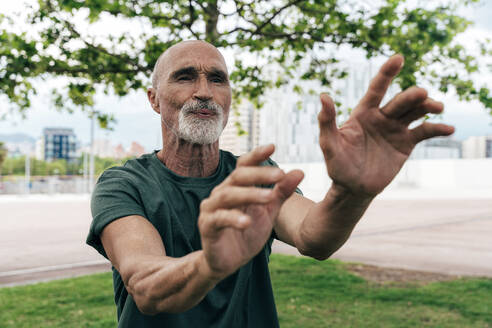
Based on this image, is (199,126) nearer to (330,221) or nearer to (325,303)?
(330,221)

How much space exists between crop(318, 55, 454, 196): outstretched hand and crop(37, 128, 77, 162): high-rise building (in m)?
135

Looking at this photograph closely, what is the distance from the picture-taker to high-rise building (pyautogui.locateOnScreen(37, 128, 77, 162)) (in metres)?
130

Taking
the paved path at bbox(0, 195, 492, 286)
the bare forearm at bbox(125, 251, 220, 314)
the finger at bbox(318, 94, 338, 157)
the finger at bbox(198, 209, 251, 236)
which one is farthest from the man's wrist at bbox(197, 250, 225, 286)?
the paved path at bbox(0, 195, 492, 286)

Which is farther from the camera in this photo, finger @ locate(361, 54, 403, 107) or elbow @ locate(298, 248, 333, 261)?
elbow @ locate(298, 248, 333, 261)

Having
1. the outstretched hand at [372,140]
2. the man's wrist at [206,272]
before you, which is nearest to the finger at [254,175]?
the man's wrist at [206,272]

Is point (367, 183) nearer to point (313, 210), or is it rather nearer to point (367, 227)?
point (313, 210)

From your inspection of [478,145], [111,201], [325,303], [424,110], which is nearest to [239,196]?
[424,110]

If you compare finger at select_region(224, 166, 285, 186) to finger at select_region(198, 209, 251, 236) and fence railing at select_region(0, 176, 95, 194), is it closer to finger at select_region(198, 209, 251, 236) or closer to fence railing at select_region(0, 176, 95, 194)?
finger at select_region(198, 209, 251, 236)

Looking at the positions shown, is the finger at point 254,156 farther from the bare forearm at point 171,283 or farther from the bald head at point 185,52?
the bald head at point 185,52

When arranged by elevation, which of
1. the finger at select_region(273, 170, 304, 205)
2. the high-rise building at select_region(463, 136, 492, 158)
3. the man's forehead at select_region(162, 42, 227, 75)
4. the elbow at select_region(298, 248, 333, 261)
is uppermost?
the high-rise building at select_region(463, 136, 492, 158)

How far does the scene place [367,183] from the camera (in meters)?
1.53

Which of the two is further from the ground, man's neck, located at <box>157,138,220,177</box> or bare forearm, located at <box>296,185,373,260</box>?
man's neck, located at <box>157,138,220,177</box>

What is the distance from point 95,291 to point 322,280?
3.29 metres

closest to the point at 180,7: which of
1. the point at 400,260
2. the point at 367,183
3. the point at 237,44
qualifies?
the point at 237,44
